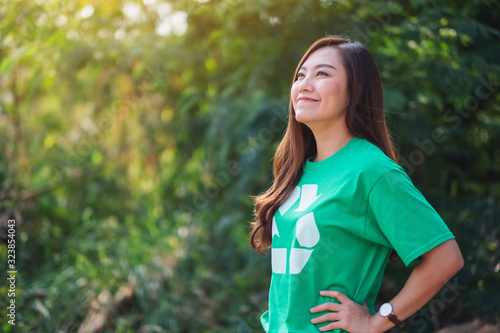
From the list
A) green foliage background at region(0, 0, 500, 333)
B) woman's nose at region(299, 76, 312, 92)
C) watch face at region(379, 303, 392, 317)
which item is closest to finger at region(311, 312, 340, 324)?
watch face at region(379, 303, 392, 317)

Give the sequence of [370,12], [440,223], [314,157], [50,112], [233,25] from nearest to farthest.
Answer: [440,223] < [314,157] < [370,12] < [233,25] < [50,112]

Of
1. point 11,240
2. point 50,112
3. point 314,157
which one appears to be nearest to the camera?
point 314,157

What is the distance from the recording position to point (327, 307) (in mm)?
1303

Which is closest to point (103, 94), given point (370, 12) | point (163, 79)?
point (163, 79)

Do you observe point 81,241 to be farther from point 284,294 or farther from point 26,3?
point 284,294

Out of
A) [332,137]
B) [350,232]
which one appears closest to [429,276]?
[350,232]

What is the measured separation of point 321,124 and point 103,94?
3173mm

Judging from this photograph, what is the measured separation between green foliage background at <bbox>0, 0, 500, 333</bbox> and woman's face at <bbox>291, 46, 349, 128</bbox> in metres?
1.07

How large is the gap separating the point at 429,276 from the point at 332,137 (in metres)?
0.54

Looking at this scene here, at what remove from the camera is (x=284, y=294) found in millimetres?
1424

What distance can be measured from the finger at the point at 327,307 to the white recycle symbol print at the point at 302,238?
4.7 inches

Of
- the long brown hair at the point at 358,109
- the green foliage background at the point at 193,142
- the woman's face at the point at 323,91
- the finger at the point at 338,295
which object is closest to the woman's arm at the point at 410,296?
the finger at the point at 338,295

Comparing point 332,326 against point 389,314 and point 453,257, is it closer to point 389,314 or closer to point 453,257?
point 389,314

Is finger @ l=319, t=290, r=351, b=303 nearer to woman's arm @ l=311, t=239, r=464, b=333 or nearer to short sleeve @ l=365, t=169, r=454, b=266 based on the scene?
woman's arm @ l=311, t=239, r=464, b=333
